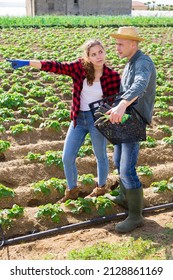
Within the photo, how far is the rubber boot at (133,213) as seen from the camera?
195 inches

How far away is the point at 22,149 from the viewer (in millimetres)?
7211

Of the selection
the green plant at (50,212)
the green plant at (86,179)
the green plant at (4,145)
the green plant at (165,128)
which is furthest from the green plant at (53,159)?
the green plant at (165,128)

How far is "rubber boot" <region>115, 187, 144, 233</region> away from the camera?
16.3 ft

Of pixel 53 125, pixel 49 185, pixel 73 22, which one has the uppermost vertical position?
pixel 73 22

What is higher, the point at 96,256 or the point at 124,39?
the point at 124,39

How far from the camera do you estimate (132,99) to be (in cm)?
424

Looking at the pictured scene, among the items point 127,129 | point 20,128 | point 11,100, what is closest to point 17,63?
point 127,129

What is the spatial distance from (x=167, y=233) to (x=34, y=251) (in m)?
1.34

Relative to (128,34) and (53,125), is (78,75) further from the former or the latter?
(53,125)

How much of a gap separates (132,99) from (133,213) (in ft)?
4.47

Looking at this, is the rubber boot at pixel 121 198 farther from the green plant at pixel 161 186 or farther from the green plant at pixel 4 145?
the green plant at pixel 4 145
